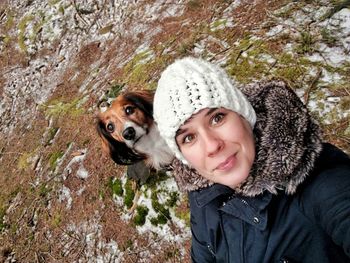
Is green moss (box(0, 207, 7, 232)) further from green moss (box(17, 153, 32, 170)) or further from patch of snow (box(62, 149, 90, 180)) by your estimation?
patch of snow (box(62, 149, 90, 180))

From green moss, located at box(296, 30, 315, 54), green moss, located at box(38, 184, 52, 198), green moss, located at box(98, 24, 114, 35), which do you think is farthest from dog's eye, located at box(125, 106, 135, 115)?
green moss, located at box(98, 24, 114, 35)

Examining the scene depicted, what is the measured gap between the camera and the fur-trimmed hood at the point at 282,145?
5.71 ft

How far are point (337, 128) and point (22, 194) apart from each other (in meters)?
4.82

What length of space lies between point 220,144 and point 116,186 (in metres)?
3.10

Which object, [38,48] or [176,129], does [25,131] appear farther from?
[176,129]

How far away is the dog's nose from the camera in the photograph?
13.2ft

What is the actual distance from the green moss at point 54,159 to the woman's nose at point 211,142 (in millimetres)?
4605

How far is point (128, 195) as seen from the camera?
4.51 meters

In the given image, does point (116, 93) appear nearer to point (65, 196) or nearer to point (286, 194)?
point (65, 196)

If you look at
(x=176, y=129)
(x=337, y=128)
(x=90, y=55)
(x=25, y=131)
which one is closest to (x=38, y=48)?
(x=90, y=55)

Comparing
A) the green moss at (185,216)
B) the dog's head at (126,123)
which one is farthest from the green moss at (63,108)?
the green moss at (185,216)

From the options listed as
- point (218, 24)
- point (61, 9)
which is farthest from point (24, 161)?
point (61, 9)

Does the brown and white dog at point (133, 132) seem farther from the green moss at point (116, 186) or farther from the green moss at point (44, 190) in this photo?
the green moss at point (44, 190)

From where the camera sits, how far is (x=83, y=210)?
504 cm
